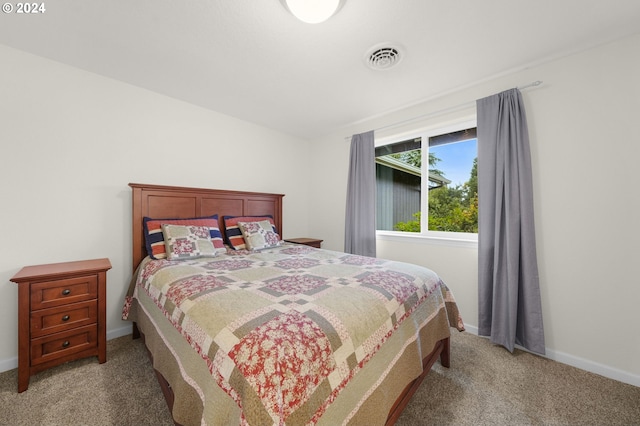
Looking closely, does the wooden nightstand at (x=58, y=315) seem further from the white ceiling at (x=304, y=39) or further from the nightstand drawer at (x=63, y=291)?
the white ceiling at (x=304, y=39)

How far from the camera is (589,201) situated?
1911 mm

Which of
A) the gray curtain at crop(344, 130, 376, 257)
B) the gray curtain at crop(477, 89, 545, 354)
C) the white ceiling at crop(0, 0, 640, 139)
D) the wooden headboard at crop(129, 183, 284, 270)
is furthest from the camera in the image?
the gray curtain at crop(344, 130, 376, 257)

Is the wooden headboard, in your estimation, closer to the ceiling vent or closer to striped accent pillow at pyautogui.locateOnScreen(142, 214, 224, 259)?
striped accent pillow at pyautogui.locateOnScreen(142, 214, 224, 259)

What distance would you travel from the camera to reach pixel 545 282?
6.81 feet

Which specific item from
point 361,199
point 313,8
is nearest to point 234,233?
point 361,199

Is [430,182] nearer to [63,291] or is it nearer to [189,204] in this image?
[189,204]

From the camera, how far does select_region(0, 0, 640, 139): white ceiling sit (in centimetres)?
156

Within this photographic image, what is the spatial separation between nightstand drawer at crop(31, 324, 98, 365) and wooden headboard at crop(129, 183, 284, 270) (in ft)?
2.06

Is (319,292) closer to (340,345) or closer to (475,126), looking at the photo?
(340,345)

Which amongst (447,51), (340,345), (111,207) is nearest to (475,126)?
(447,51)

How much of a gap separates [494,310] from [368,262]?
1.26 m

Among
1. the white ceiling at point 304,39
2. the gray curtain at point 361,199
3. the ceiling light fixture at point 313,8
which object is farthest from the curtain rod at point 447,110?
the ceiling light fixture at point 313,8

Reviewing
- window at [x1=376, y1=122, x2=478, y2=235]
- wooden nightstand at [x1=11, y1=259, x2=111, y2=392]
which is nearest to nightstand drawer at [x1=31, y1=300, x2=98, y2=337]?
wooden nightstand at [x1=11, y1=259, x2=111, y2=392]

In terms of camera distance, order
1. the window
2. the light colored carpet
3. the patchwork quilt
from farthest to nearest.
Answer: the window < the light colored carpet < the patchwork quilt
